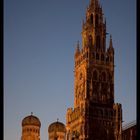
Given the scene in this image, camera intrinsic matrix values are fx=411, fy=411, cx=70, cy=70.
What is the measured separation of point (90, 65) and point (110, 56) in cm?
427

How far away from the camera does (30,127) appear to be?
72062 mm

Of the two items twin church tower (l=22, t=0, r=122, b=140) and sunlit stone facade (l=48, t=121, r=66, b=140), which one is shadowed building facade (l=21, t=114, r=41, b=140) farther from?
sunlit stone facade (l=48, t=121, r=66, b=140)

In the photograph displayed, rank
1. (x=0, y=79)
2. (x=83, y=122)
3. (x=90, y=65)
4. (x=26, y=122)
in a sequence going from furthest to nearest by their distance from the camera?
(x=26, y=122)
(x=90, y=65)
(x=83, y=122)
(x=0, y=79)

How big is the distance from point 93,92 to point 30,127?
551 inches

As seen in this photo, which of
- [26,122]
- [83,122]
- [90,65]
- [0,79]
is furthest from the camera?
[26,122]

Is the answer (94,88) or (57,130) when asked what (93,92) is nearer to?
(94,88)

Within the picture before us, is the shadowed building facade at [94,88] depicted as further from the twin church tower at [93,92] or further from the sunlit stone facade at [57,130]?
the sunlit stone facade at [57,130]

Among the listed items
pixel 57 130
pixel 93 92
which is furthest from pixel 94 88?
pixel 57 130

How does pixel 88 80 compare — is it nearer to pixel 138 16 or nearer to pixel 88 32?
pixel 88 32

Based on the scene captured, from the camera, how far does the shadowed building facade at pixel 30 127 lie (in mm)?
72125

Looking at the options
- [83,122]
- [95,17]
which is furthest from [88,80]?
[95,17]

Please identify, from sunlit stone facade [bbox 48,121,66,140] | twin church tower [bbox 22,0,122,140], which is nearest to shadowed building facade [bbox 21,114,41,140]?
twin church tower [bbox 22,0,122,140]

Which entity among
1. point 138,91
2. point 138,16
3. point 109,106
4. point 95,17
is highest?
point 95,17

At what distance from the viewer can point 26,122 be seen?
7225 centimetres
